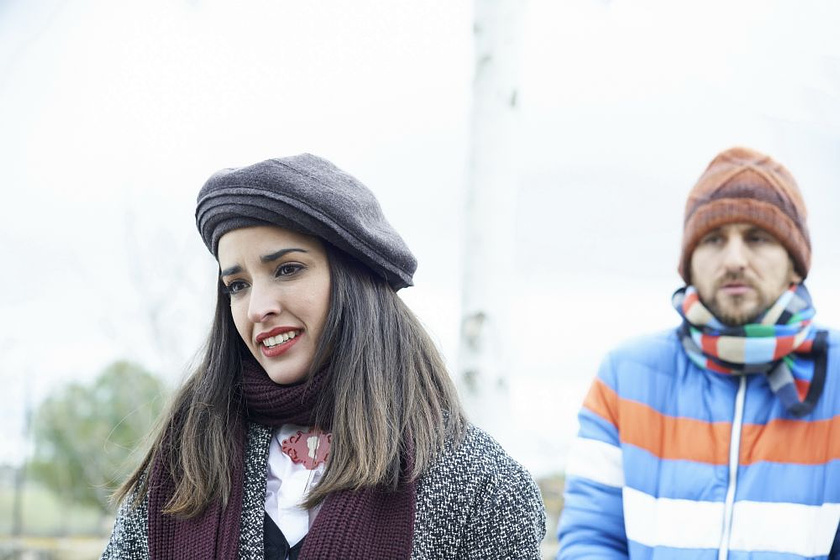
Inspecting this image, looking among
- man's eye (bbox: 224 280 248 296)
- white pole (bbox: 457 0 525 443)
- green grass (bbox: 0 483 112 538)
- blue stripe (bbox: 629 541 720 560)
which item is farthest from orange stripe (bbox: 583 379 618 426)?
green grass (bbox: 0 483 112 538)

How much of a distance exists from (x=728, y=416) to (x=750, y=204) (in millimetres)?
415

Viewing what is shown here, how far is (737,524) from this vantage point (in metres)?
1.99

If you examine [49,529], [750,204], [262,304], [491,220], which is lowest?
[49,529]

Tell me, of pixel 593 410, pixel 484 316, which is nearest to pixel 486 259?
pixel 484 316

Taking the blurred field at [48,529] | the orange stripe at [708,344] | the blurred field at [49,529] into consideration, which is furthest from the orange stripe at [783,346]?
the blurred field at [48,529]

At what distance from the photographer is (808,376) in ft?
6.63

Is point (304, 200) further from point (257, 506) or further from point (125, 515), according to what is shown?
point (125, 515)

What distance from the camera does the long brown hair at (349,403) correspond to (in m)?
2.06

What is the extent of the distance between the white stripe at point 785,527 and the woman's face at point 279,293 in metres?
0.90

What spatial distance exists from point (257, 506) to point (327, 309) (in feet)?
1.35

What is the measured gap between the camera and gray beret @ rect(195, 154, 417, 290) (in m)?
2.06

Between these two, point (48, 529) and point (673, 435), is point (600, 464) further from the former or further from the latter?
point (48, 529)

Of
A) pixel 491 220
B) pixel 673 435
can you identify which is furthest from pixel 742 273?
pixel 491 220

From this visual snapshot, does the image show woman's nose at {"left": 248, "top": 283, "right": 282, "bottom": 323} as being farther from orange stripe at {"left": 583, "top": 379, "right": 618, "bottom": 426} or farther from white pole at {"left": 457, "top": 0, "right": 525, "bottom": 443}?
white pole at {"left": 457, "top": 0, "right": 525, "bottom": 443}
